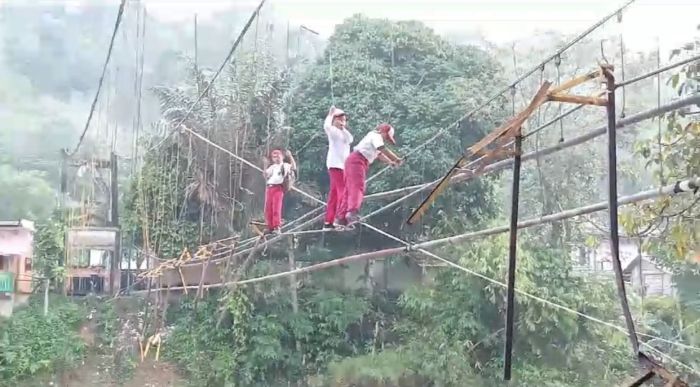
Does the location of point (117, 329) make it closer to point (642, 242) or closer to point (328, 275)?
point (328, 275)

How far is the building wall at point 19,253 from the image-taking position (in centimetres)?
527

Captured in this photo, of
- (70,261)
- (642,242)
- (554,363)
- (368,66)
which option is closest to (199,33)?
(368,66)

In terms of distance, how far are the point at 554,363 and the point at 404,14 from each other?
7.68ft

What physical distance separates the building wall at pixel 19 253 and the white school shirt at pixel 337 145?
2.52 metres

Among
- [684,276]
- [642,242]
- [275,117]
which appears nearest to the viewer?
[642,242]

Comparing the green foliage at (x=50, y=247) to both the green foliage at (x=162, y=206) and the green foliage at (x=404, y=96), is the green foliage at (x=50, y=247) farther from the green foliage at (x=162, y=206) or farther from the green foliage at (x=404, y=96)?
the green foliage at (x=404, y=96)

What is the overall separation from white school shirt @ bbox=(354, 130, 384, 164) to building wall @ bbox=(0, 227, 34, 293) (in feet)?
8.97

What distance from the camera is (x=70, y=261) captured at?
17.5ft

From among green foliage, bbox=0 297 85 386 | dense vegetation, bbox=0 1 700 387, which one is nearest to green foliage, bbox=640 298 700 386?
dense vegetation, bbox=0 1 700 387

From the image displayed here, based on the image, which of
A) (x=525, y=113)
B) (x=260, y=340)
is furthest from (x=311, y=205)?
(x=525, y=113)

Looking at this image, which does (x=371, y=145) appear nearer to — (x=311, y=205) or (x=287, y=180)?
(x=287, y=180)

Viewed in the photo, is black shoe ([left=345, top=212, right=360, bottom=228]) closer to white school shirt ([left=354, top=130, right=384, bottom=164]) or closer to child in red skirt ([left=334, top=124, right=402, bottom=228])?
child in red skirt ([left=334, top=124, right=402, bottom=228])

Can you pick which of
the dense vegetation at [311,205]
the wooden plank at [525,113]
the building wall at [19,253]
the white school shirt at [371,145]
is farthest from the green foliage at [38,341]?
the wooden plank at [525,113]

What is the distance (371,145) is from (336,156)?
0.26 m
